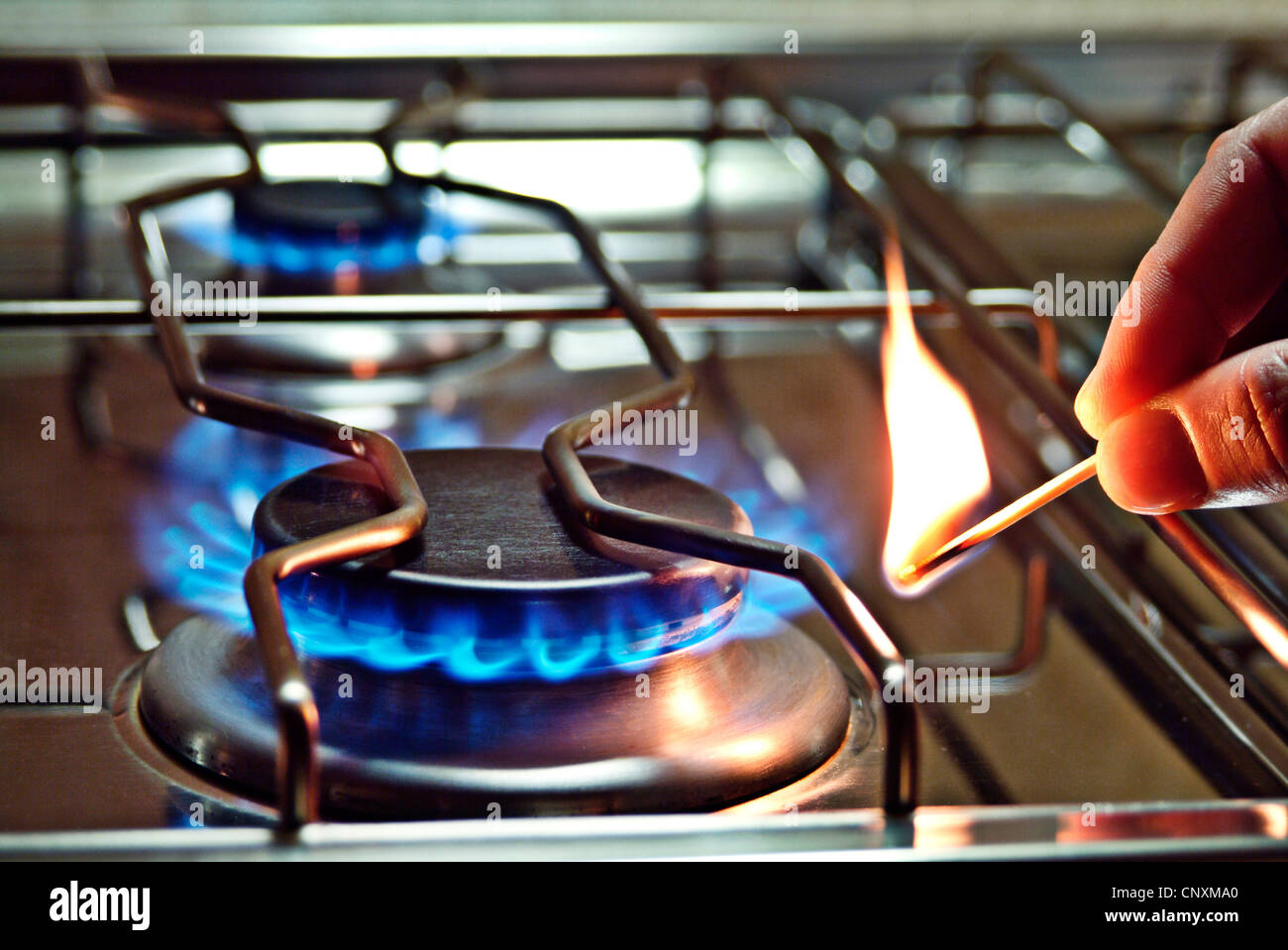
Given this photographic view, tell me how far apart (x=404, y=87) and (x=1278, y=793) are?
85 centimetres

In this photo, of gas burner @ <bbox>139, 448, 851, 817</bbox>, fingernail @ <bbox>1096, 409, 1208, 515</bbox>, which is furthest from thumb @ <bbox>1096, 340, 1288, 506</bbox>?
gas burner @ <bbox>139, 448, 851, 817</bbox>

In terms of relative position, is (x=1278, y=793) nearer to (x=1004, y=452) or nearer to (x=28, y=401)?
(x=1004, y=452)

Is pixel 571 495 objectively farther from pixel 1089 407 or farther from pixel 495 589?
pixel 1089 407

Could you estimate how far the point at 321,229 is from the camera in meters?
0.74

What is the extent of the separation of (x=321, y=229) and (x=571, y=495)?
38 cm

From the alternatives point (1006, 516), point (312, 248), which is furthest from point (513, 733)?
point (312, 248)

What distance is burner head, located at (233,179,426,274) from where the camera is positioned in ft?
2.41

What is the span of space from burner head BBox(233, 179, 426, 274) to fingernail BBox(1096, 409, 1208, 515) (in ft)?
1.49

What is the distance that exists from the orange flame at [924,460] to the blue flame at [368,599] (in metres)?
0.06

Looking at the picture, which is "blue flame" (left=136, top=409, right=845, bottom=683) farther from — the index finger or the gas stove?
the index finger

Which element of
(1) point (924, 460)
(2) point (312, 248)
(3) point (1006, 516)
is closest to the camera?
(3) point (1006, 516)

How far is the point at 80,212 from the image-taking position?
86 centimetres

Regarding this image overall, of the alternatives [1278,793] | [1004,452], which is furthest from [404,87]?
[1278,793]

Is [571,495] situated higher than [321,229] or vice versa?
[321,229]
